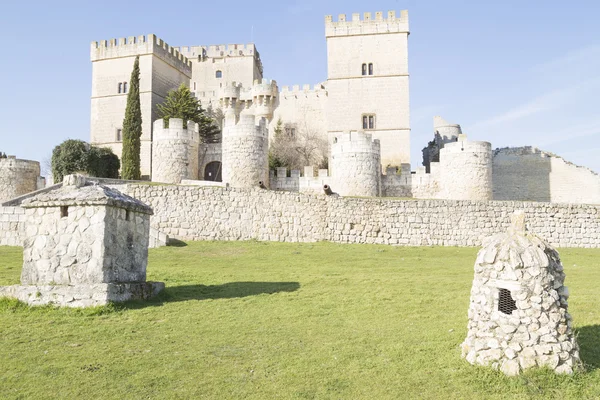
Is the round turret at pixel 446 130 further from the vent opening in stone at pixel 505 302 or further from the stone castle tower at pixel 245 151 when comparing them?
the vent opening in stone at pixel 505 302

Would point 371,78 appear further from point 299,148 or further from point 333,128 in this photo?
point 299,148

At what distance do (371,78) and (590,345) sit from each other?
31.4 m

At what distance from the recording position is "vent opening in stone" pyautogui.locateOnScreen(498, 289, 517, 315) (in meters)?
6.07

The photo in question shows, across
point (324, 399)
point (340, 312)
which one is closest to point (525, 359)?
point (324, 399)

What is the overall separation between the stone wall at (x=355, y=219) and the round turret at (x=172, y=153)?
10.9 metres

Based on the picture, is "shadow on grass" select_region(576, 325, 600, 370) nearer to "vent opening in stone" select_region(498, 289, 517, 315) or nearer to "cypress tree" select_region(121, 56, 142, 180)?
"vent opening in stone" select_region(498, 289, 517, 315)

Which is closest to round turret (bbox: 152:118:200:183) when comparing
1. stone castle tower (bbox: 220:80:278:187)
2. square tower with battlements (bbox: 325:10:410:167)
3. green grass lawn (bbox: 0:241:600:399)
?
stone castle tower (bbox: 220:80:278:187)

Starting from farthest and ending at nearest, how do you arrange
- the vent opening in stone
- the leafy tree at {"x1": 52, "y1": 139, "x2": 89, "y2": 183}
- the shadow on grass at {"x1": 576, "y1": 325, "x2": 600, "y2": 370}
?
1. the leafy tree at {"x1": 52, "y1": 139, "x2": 89, "y2": 183}
2. the shadow on grass at {"x1": 576, "y1": 325, "x2": 600, "y2": 370}
3. the vent opening in stone

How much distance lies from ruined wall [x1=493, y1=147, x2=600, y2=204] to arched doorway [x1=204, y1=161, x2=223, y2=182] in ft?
55.2

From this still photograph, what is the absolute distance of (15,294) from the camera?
8.88m

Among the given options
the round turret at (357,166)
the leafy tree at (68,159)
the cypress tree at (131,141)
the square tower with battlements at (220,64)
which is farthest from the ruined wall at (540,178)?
the leafy tree at (68,159)

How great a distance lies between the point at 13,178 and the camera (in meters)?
29.1

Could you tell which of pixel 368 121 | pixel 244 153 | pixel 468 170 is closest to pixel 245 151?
pixel 244 153

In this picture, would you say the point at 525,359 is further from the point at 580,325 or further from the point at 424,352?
the point at 580,325
